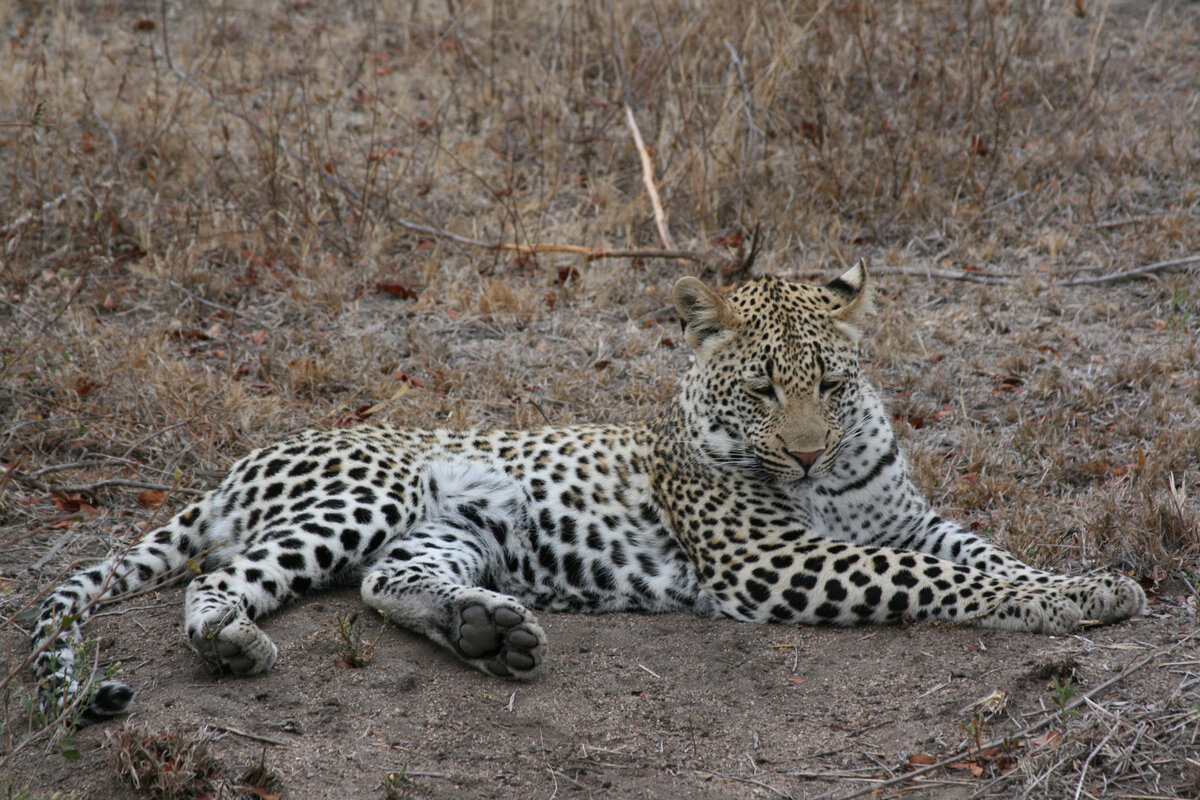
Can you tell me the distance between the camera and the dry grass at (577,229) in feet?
22.6

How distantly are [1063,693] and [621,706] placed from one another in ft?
5.65

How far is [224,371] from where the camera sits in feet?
25.8

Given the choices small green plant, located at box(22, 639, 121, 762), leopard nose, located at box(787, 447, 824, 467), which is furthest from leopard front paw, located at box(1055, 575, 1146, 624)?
small green plant, located at box(22, 639, 121, 762)

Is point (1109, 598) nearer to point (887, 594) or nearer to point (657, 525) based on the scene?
point (887, 594)

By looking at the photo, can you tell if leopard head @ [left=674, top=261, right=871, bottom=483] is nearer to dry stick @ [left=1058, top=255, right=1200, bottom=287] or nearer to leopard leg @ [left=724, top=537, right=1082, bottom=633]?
leopard leg @ [left=724, top=537, right=1082, bottom=633]

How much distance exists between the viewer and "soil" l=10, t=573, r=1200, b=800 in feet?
13.7

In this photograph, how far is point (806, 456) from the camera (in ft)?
17.6

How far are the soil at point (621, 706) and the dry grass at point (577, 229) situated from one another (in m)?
0.96

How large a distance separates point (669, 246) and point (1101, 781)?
6.05m

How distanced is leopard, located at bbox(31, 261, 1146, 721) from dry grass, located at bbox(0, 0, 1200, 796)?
0.62 meters

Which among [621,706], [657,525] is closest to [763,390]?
[657,525]

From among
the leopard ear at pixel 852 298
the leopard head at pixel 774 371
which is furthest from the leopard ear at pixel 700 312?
the leopard ear at pixel 852 298

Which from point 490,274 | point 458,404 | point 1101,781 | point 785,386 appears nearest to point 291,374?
point 458,404

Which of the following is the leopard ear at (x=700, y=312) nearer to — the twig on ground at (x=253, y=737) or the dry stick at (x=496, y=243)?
the twig on ground at (x=253, y=737)
